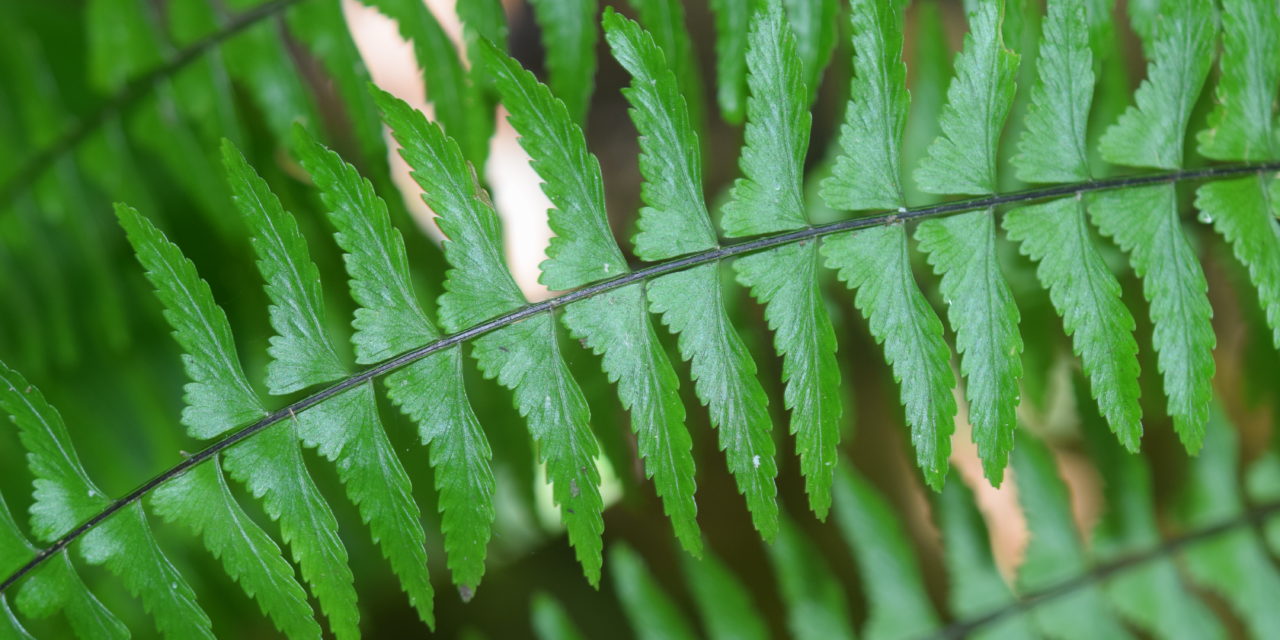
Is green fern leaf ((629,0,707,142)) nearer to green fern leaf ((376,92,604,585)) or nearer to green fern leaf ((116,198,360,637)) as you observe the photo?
green fern leaf ((376,92,604,585))

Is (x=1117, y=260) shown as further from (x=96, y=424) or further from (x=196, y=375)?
(x=96, y=424)

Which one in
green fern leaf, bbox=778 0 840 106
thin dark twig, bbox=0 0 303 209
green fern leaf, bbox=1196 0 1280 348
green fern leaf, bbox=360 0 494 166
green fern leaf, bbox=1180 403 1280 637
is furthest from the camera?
green fern leaf, bbox=1180 403 1280 637

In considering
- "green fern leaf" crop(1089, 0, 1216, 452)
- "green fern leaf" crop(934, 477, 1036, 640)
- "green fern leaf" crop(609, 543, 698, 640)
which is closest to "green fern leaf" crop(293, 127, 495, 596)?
"green fern leaf" crop(609, 543, 698, 640)

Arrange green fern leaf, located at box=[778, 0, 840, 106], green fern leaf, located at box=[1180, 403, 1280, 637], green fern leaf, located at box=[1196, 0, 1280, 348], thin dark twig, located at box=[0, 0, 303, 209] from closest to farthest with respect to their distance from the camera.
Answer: green fern leaf, located at box=[1196, 0, 1280, 348] → green fern leaf, located at box=[778, 0, 840, 106] → thin dark twig, located at box=[0, 0, 303, 209] → green fern leaf, located at box=[1180, 403, 1280, 637]

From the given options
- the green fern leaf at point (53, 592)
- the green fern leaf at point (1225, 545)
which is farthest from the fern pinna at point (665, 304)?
the green fern leaf at point (1225, 545)

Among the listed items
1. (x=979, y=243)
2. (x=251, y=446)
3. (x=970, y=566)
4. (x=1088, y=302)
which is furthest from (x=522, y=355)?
(x=970, y=566)

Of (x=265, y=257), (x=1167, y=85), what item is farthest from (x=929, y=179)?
(x=265, y=257)

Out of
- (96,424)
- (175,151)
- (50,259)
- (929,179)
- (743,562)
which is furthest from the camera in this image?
(743,562)
